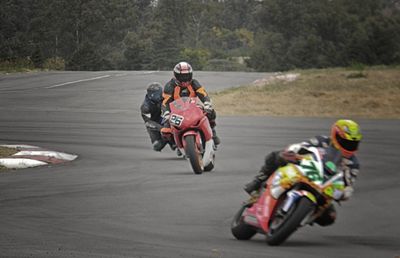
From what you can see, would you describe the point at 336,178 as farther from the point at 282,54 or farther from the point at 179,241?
the point at 282,54

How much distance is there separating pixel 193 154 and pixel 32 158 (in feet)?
9.93

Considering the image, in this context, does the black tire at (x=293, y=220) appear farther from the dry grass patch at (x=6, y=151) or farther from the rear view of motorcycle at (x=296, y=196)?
the dry grass patch at (x=6, y=151)

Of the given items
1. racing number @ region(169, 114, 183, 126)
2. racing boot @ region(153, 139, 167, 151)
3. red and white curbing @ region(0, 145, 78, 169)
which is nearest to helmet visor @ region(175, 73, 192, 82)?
racing number @ region(169, 114, 183, 126)

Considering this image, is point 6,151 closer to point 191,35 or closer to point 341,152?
point 341,152

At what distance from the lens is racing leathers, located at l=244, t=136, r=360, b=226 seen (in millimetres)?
8086

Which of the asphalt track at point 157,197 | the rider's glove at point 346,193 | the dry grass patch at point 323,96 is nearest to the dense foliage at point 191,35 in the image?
the dry grass patch at point 323,96

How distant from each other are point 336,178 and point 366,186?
178 inches

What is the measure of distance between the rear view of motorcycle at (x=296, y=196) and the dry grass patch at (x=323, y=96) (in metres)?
18.1

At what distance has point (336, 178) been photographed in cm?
793

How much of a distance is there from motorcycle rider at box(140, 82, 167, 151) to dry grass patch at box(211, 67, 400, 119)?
10189 mm

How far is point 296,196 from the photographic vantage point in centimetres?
772

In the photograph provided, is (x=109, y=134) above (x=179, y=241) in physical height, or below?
below

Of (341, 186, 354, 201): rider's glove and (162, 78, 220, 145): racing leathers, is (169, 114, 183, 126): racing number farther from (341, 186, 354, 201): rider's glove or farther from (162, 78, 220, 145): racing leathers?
(341, 186, 354, 201): rider's glove

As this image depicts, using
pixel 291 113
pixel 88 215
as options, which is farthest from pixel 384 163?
pixel 291 113
